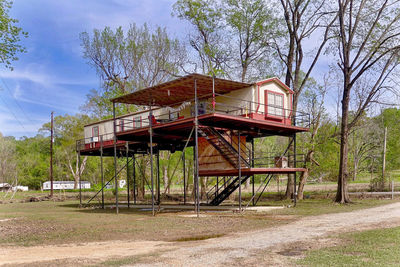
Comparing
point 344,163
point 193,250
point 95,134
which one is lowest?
point 193,250

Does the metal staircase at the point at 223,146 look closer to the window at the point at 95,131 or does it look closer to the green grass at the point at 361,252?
the green grass at the point at 361,252

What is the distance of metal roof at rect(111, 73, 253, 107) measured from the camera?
22.9 metres

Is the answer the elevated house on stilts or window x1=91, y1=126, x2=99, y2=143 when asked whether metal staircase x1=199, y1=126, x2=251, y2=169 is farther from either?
window x1=91, y1=126, x2=99, y2=143

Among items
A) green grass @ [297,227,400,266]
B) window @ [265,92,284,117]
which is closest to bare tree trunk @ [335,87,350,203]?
window @ [265,92,284,117]

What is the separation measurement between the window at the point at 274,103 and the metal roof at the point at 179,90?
217 centimetres

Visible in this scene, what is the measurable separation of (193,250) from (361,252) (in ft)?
14.3

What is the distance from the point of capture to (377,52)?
31016 millimetres

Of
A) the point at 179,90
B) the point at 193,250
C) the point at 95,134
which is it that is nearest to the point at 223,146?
the point at 179,90

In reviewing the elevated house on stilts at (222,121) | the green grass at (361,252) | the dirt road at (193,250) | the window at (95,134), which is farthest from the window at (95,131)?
the green grass at (361,252)

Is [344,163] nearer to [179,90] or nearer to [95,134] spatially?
[179,90]

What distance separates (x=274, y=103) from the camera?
91.5ft

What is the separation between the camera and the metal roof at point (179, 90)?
22.9 meters

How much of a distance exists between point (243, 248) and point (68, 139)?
6932 centimetres

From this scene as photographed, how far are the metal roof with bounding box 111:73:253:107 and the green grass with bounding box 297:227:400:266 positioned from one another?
12.1m
